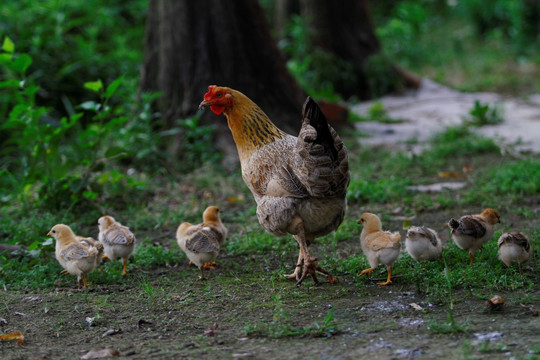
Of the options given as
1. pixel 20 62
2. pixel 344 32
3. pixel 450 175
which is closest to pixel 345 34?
pixel 344 32

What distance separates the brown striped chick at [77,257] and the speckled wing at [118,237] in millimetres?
220

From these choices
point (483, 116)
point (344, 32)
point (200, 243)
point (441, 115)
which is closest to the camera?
point (200, 243)

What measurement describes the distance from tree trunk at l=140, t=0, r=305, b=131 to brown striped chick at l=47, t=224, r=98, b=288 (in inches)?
159

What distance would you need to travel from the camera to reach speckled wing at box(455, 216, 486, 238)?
193 inches

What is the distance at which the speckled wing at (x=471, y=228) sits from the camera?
490cm

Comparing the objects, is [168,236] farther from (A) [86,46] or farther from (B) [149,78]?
(A) [86,46]

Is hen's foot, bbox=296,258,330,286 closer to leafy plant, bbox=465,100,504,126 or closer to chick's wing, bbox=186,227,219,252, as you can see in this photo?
chick's wing, bbox=186,227,219,252

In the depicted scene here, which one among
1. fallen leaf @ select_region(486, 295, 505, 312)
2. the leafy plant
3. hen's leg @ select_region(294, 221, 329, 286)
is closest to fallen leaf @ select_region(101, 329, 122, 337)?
hen's leg @ select_region(294, 221, 329, 286)

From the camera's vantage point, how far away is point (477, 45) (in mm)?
17359

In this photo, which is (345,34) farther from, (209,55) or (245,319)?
(245,319)

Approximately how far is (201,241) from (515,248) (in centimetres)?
252

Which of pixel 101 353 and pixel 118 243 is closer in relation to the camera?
pixel 101 353

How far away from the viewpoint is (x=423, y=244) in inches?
191

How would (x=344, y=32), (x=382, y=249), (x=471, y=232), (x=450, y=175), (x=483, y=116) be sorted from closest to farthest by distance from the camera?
(x=382, y=249) → (x=471, y=232) → (x=450, y=175) → (x=483, y=116) → (x=344, y=32)
